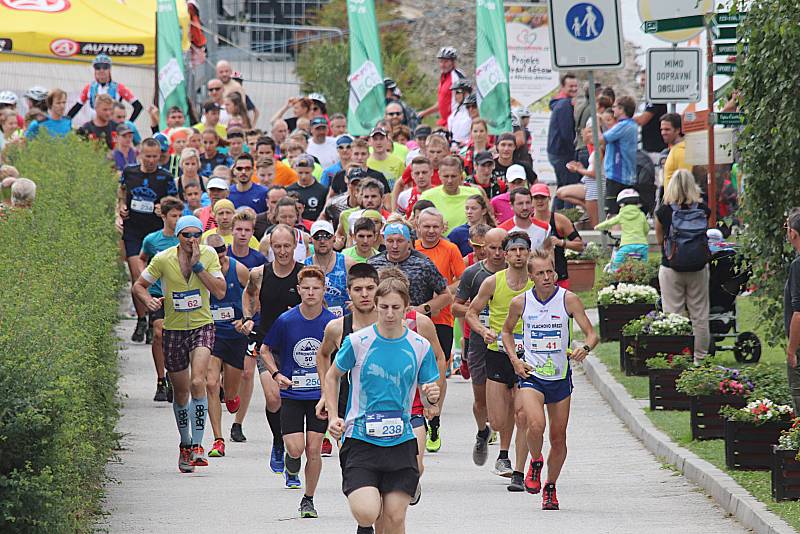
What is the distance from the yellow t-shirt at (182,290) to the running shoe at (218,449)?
1.00 meters

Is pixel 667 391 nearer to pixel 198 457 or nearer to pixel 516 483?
pixel 516 483

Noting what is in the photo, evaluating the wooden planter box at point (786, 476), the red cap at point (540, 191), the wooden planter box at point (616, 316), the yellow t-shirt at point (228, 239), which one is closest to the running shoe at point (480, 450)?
the red cap at point (540, 191)

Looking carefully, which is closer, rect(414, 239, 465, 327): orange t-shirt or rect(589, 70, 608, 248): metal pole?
rect(414, 239, 465, 327): orange t-shirt

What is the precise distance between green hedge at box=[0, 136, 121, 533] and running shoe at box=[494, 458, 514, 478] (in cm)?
289

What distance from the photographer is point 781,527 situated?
10.0 metres

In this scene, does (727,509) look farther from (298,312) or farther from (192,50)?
(192,50)

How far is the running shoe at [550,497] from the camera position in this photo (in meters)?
11.9

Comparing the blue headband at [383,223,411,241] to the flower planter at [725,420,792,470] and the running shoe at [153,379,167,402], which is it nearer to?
the flower planter at [725,420,792,470]

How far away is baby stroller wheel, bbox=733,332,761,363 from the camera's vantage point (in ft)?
57.8

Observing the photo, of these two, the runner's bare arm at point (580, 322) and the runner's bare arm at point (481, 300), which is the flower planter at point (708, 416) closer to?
the runner's bare arm at point (481, 300)

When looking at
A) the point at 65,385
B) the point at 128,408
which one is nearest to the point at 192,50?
the point at 128,408

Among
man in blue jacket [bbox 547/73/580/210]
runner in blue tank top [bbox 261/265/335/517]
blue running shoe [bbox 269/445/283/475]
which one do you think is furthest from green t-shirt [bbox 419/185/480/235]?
man in blue jacket [bbox 547/73/580/210]

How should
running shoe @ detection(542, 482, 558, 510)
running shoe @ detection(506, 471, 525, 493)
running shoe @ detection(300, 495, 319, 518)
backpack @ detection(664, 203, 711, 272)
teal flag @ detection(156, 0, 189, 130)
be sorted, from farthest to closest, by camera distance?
teal flag @ detection(156, 0, 189, 130)
backpack @ detection(664, 203, 711, 272)
running shoe @ detection(506, 471, 525, 493)
running shoe @ detection(542, 482, 558, 510)
running shoe @ detection(300, 495, 319, 518)

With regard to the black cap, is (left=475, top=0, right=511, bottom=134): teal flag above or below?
above
